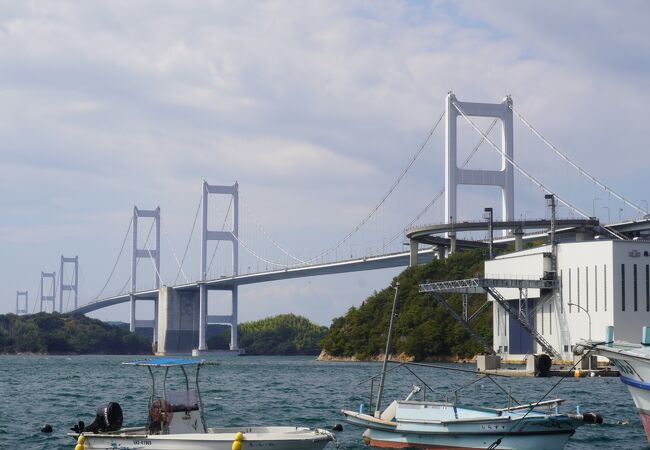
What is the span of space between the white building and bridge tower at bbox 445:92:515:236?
18.6 meters

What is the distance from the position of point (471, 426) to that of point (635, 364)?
5158 mm

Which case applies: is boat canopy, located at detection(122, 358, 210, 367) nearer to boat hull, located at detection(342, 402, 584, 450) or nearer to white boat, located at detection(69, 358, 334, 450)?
white boat, located at detection(69, 358, 334, 450)

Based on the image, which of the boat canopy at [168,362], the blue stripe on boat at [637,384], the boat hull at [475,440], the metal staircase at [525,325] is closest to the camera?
the boat hull at [475,440]

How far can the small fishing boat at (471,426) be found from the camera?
27.0m

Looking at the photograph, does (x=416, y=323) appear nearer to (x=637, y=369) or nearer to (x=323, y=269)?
(x=323, y=269)

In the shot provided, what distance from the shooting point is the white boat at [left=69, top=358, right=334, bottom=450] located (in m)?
24.7

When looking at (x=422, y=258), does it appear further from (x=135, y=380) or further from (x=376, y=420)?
(x=376, y=420)

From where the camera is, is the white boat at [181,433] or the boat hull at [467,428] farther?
the boat hull at [467,428]

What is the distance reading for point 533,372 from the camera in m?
71.6

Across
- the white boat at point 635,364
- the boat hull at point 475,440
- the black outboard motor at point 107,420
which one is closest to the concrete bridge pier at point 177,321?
the boat hull at point 475,440

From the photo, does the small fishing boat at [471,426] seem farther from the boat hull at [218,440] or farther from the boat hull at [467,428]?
the boat hull at [218,440]

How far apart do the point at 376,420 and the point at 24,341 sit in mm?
162461

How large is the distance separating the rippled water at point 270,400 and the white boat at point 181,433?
4.99 metres

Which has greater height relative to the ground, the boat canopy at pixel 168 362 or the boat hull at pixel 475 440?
the boat canopy at pixel 168 362
